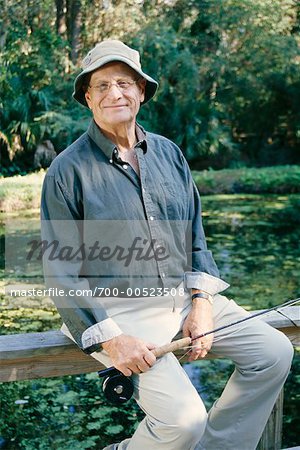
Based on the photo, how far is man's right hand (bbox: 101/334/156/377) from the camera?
5.36 ft

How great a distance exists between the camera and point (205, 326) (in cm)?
183

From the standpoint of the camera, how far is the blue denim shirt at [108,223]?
1701 millimetres

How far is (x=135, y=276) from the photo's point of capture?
70.8 inches

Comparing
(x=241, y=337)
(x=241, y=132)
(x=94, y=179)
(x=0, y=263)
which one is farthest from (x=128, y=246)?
(x=241, y=132)

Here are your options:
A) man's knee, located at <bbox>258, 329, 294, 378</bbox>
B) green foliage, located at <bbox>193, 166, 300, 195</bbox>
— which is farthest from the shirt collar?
green foliage, located at <bbox>193, 166, 300, 195</bbox>

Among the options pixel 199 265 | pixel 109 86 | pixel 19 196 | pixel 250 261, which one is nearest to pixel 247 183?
pixel 19 196

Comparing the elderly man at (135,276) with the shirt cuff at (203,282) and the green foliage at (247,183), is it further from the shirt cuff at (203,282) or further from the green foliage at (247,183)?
the green foliage at (247,183)

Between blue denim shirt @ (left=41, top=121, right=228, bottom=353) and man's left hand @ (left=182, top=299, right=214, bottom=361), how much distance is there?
0.06m

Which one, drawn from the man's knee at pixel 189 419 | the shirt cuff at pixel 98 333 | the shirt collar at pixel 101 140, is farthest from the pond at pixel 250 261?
the shirt collar at pixel 101 140

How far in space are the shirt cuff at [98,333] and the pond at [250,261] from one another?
4.97 feet

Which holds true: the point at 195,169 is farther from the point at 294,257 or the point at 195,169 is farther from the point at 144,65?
the point at 294,257

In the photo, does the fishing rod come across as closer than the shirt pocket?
Yes

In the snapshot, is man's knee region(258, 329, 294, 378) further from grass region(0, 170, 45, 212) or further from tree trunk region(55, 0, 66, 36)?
tree trunk region(55, 0, 66, 36)

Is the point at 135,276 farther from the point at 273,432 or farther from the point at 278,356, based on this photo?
the point at 273,432
